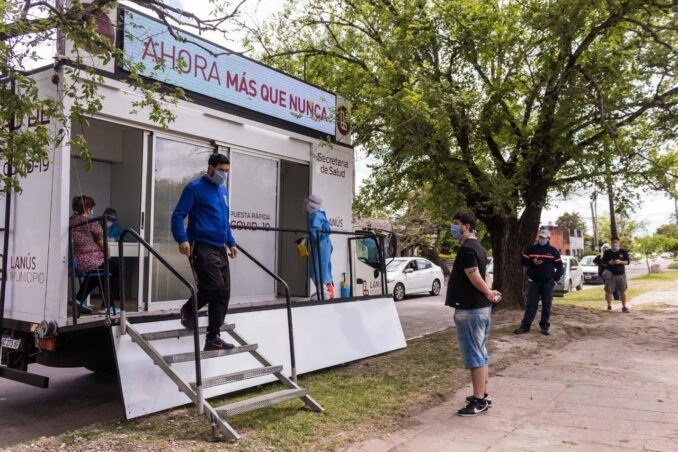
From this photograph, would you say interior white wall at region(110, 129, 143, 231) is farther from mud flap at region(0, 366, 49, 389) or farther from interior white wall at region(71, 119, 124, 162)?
mud flap at region(0, 366, 49, 389)

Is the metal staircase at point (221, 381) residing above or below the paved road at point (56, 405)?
above

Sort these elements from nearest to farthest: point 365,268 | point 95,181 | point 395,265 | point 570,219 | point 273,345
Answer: point 273,345 → point 95,181 → point 365,268 → point 395,265 → point 570,219

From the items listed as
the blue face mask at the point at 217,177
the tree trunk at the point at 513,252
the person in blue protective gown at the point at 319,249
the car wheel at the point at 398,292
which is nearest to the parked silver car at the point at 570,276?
the car wheel at the point at 398,292

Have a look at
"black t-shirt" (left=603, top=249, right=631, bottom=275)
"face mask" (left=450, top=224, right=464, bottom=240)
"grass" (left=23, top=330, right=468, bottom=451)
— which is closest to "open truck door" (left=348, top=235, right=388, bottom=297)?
"grass" (left=23, top=330, right=468, bottom=451)

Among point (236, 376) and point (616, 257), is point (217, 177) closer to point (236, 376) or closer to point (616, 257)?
point (236, 376)

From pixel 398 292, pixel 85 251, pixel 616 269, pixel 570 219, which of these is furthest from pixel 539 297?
pixel 570 219

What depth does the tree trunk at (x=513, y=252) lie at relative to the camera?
1299 centimetres

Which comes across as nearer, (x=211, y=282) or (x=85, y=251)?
(x=211, y=282)

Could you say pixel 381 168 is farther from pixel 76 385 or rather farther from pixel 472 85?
pixel 76 385

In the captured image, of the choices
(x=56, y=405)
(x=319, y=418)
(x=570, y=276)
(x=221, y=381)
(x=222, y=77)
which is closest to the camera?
(x=221, y=381)

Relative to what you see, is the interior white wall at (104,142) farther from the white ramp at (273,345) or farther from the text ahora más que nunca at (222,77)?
the white ramp at (273,345)

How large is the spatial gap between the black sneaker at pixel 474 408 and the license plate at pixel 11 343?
169 inches

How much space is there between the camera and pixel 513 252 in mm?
13188

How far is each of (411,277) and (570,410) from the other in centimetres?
1428
